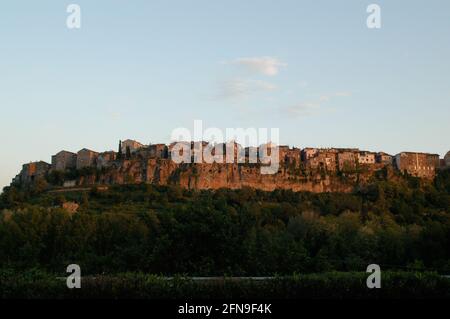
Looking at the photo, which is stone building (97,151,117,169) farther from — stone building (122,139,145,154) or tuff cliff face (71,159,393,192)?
stone building (122,139,145,154)

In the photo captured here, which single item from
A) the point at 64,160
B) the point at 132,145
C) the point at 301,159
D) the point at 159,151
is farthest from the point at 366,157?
the point at 64,160

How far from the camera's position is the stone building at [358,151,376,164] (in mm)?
97881

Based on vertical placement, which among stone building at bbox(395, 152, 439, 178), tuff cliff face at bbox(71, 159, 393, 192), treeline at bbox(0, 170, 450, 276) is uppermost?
stone building at bbox(395, 152, 439, 178)

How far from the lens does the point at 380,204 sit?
59406 millimetres

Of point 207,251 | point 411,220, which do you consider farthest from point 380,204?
point 207,251

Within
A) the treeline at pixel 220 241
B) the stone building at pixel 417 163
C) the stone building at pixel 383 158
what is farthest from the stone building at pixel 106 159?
the stone building at pixel 417 163

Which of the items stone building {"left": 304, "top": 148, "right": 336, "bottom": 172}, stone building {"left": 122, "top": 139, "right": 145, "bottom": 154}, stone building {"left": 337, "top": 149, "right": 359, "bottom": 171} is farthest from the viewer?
stone building {"left": 122, "top": 139, "right": 145, "bottom": 154}

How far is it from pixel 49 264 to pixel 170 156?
214 feet

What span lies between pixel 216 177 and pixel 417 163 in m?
39.4

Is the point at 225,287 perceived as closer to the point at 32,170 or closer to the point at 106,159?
the point at 106,159

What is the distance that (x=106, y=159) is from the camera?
306 feet

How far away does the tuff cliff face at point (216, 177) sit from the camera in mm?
81062

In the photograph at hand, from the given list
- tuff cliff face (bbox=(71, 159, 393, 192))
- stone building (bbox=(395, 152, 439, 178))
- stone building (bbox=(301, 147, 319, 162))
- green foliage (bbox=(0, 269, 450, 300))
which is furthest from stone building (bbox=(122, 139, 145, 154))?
green foliage (bbox=(0, 269, 450, 300))

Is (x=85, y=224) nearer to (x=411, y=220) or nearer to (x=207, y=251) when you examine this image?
(x=207, y=251)
